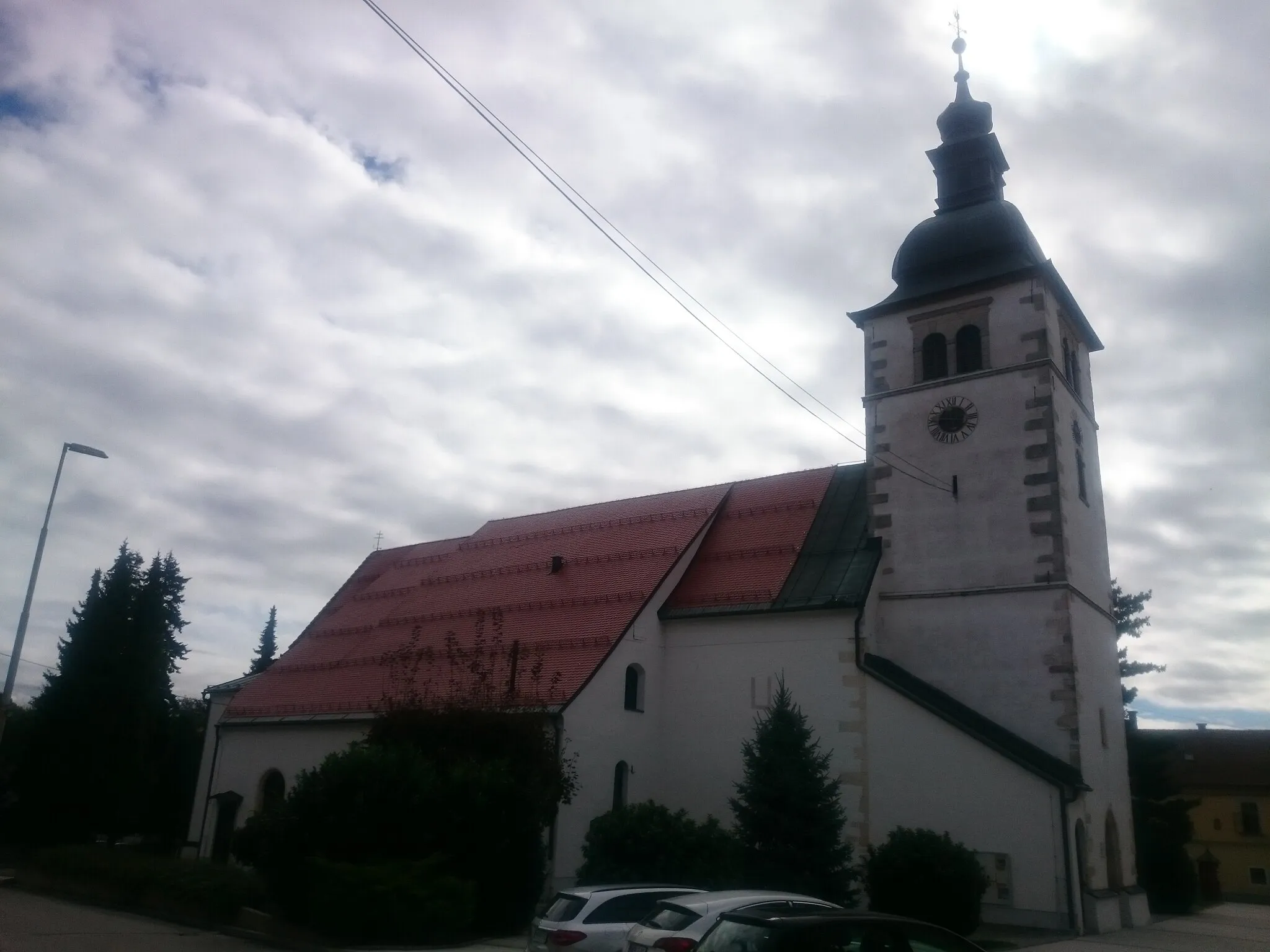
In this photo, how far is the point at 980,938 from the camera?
57.7 ft

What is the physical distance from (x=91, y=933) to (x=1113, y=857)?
19905 mm

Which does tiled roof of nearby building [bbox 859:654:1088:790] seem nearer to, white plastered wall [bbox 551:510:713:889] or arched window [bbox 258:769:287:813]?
white plastered wall [bbox 551:510:713:889]

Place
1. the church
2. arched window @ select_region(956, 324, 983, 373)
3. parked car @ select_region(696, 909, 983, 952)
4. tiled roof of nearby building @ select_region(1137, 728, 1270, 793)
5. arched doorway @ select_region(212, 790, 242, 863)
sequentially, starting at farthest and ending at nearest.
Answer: tiled roof of nearby building @ select_region(1137, 728, 1270, 793), arched doorway @ select_region(212, 790, 242, 863), arched window @ select_region(956, 324, 983, 373), the church, parked car @ select_region(696, 909, 983, 952)

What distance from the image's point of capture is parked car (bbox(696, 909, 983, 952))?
7.27 m

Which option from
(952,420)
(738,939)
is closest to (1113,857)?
(952,420)

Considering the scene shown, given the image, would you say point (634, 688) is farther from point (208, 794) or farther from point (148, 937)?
point (208, 794)

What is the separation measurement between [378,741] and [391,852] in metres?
3.08

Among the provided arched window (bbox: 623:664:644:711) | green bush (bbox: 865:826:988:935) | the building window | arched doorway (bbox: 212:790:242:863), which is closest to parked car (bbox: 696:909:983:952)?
green bush (bbox: 865:826:988:935)

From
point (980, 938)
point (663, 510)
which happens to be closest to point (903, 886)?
point (980, 938)

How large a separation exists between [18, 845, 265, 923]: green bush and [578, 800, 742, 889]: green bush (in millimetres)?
6012

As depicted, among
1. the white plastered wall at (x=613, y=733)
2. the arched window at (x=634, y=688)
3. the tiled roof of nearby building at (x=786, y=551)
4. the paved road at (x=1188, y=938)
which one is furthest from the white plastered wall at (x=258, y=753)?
the paved road at (x=1188, y=938)

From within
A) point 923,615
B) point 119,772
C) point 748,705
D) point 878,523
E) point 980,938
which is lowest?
point 980,938

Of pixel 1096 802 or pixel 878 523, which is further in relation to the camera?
pixel 878 523

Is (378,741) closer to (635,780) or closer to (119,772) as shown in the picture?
(635,780)
